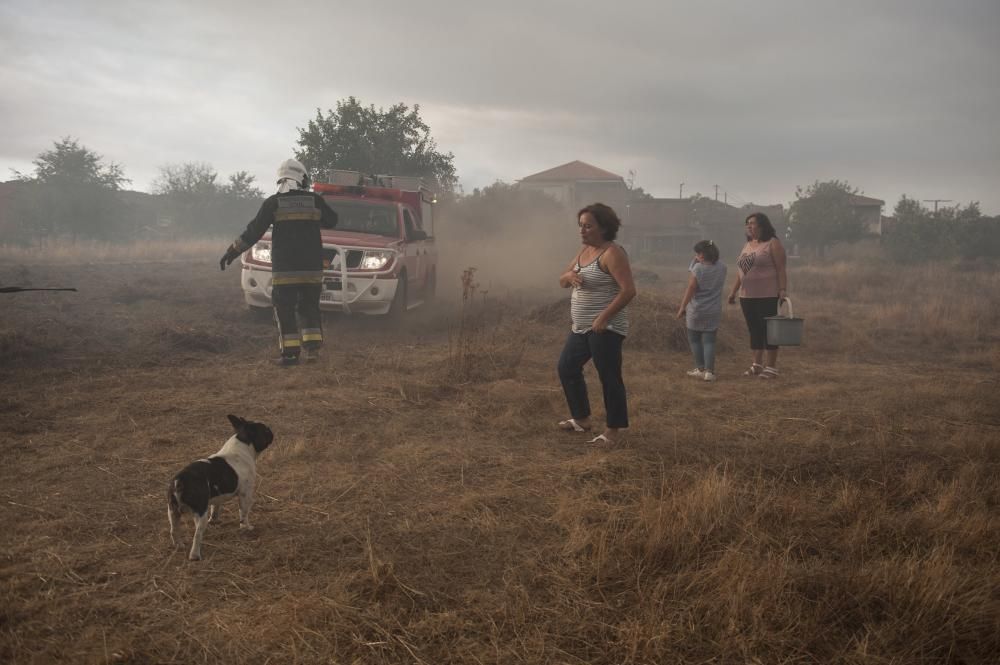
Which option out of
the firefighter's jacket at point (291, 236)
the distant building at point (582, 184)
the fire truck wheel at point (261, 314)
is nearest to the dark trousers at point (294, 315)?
the firefighter's jacket at point (291, 236)

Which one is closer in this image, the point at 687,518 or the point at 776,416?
the point at 687,518

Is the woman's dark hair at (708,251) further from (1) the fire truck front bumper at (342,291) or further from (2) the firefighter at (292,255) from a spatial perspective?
(1) the fire truck front bumper at (342,291)

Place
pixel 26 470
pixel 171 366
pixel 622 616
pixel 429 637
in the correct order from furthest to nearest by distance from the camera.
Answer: pixel 171 366 → pixel 26 470 → pixel 622 616 → pixel 429 637

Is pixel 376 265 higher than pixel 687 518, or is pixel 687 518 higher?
pixel 376 265

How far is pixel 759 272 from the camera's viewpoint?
25.1 ft

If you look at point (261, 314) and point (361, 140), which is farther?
point (361, 140)

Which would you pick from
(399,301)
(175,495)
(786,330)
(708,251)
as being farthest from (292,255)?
(786,330)

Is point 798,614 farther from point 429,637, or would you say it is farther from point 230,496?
point 230,496

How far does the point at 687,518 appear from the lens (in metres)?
3.39

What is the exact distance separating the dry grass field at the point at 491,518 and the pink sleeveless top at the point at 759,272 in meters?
1.02

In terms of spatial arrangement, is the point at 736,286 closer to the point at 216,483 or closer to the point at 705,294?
the point at 705,294

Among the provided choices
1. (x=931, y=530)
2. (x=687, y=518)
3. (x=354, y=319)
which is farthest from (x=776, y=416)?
(x=354, y=319)

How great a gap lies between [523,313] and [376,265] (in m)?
3.72

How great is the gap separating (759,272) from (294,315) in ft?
16.7
